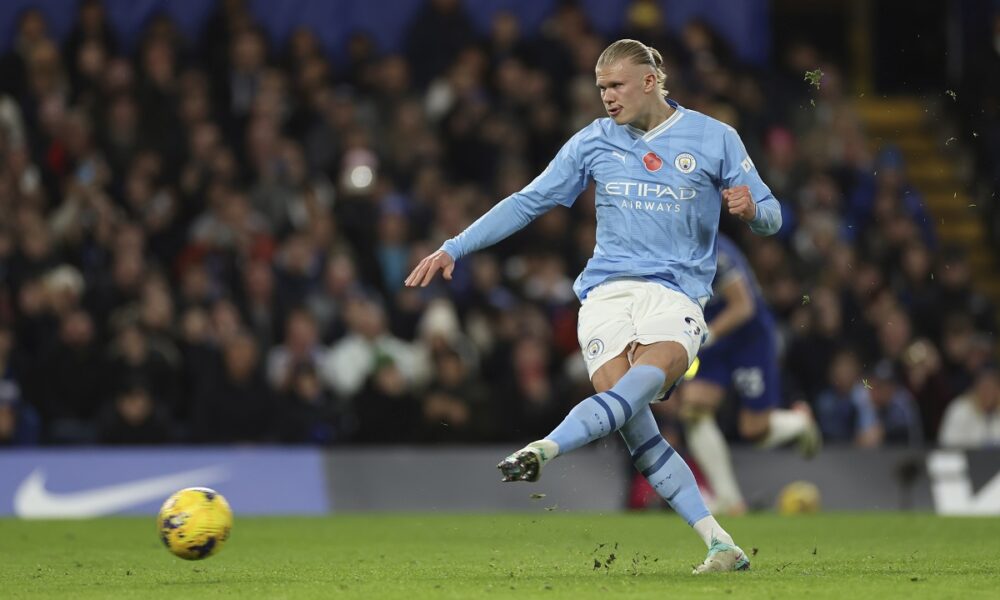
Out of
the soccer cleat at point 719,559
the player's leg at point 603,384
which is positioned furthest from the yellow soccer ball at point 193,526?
the soccer cleat at point 719,559

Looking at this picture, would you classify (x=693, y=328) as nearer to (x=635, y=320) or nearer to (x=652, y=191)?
(x=635, y=320)

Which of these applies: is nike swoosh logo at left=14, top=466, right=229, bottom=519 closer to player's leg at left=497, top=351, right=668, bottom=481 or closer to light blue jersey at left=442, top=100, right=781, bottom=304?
light blue jersey at left=442, top=100, right=781, bottom=304

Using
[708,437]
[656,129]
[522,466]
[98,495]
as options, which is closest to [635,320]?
[656,129]

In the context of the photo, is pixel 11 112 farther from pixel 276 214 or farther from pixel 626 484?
pixel 626 484

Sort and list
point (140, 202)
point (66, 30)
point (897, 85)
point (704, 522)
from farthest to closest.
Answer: point (897, 85), point (66, 30), point (140, 202), point (704, 522)

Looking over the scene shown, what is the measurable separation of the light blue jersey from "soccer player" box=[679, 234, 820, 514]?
179 inches

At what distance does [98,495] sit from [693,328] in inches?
299

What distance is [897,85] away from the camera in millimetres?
21828

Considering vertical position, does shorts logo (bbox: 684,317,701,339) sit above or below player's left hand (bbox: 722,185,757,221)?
below

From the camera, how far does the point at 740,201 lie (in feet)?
24.2

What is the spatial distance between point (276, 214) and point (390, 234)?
1.14 meters

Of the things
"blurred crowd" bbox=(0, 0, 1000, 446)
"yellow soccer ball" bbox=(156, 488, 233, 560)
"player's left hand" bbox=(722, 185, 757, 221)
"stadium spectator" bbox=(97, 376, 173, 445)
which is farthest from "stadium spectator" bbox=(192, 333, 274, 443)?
"player's left hand" bbox=(722, 185, 757, 221)

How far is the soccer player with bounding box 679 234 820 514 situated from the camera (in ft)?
41.2

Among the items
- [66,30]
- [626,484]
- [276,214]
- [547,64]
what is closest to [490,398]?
[626,484]
